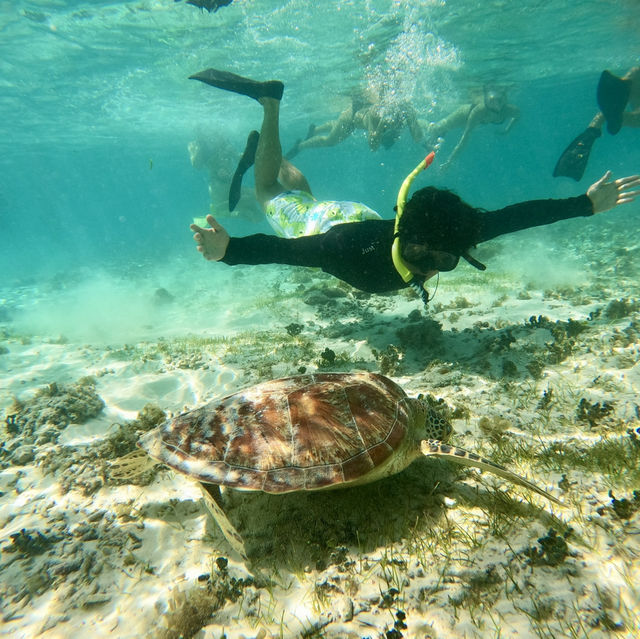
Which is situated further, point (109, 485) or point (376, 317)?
point (376, 317)

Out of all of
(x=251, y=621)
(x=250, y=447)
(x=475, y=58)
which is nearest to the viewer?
(x=251, y=621)

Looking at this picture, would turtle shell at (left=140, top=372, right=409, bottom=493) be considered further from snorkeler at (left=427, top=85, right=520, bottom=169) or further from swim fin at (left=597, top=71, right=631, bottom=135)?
snorkeler at (left=427, top=85, right=520, bottom=169)

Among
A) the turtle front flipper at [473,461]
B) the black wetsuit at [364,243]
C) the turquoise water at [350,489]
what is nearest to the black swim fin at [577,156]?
the turquoise water at [350,489]

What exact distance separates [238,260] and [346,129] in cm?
2081

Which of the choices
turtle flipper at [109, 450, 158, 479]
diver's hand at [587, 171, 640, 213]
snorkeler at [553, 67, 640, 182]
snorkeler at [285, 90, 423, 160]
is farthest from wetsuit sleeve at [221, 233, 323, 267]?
snorkeler at [285, 90, 423, 160]

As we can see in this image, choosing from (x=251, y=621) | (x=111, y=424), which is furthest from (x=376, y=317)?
(x=251, y=621)

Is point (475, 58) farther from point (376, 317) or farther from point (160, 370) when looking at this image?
point (160, 370)

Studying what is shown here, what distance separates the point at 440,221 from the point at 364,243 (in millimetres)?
1260

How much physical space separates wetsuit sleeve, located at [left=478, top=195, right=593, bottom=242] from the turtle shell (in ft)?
11.9

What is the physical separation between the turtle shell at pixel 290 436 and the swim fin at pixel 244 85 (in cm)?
786

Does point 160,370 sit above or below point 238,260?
below

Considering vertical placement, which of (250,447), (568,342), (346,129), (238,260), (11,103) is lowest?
(568,342)

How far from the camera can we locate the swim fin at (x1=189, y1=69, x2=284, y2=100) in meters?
7.82

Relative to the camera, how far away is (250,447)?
103 inches
